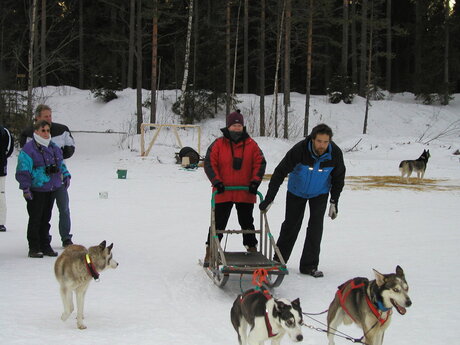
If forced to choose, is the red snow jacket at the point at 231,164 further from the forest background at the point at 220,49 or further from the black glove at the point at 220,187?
the forest background at the point at 220,49

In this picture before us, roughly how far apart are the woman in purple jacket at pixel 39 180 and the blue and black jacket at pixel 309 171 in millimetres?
2561

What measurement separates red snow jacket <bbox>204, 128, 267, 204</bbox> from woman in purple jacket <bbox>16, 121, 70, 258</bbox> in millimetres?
1904

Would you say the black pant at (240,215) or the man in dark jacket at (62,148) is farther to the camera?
the man in dark jacket at (62,148)

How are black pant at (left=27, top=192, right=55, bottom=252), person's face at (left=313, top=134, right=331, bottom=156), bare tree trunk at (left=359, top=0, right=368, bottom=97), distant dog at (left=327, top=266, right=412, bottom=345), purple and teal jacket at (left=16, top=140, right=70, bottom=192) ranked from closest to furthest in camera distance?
distant dog at (left=327, top=266, right=412, bottom=345), person's face at (left=313, top=134, right=331, bottom=156), purple and teal jacket at (left=16, top=140, right=70, bottom=192), black pant at (left=27, top=192, right=55, bottom=252), bare tree trunk at (left=359, top=0, right=368, bottom=97)

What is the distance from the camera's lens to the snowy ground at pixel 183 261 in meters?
4.19

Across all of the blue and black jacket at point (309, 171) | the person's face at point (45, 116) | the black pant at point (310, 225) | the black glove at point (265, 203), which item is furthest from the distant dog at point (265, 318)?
the person's face at point (45, 116)

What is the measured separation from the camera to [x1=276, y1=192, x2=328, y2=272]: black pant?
5855 millimetres

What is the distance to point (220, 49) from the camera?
28.7m

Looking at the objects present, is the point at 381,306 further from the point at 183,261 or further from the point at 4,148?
the point at 4,148

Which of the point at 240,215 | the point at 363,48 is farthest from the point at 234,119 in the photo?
the point at 363,48

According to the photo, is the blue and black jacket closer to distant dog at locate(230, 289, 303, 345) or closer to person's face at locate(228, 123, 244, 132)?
person's face at locate(228, 123, 244, 132)

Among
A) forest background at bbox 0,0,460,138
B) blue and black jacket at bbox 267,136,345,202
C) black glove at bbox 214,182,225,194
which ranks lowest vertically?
black glove at bbox 214,182,225,194

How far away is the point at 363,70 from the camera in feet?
108

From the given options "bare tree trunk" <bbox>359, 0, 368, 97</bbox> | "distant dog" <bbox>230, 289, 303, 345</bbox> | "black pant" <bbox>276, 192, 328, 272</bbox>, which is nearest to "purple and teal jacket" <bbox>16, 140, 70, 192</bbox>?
"black pant" <bbox>276, 192, 328, 272</bbox>
